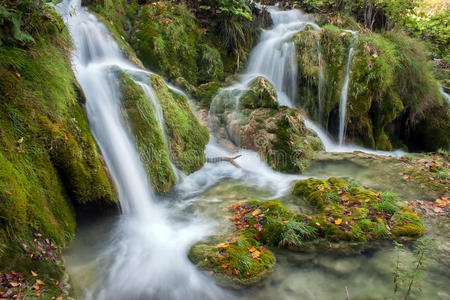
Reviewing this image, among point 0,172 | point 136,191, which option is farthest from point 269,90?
point 0,172

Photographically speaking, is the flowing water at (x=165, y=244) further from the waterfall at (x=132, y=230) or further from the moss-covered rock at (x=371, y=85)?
the moss-covered rock at (x=371, y=85)

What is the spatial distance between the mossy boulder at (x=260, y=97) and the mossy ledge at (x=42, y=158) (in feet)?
15.9

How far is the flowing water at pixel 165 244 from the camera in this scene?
2865mm

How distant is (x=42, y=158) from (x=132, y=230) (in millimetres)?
1570

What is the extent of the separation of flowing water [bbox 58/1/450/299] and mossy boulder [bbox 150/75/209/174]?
0.30m

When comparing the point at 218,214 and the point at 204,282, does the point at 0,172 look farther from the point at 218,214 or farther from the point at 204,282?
the point at 218,214

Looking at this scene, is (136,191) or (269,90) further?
(269,90)

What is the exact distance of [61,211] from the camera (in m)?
3.16

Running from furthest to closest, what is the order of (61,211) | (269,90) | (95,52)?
(269,90), (95,52), (61,211)

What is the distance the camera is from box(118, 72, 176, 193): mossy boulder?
488cm

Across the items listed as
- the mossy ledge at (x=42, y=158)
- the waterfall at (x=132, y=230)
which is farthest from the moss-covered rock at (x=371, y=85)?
the mossy ledge at (x=42, y=158)

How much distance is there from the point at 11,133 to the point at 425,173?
760cm

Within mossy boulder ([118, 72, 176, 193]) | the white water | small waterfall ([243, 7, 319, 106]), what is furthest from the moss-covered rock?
mossy boulder ([118, 72, 176, 193])

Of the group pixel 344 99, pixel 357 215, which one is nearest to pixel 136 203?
pixel 357 215
